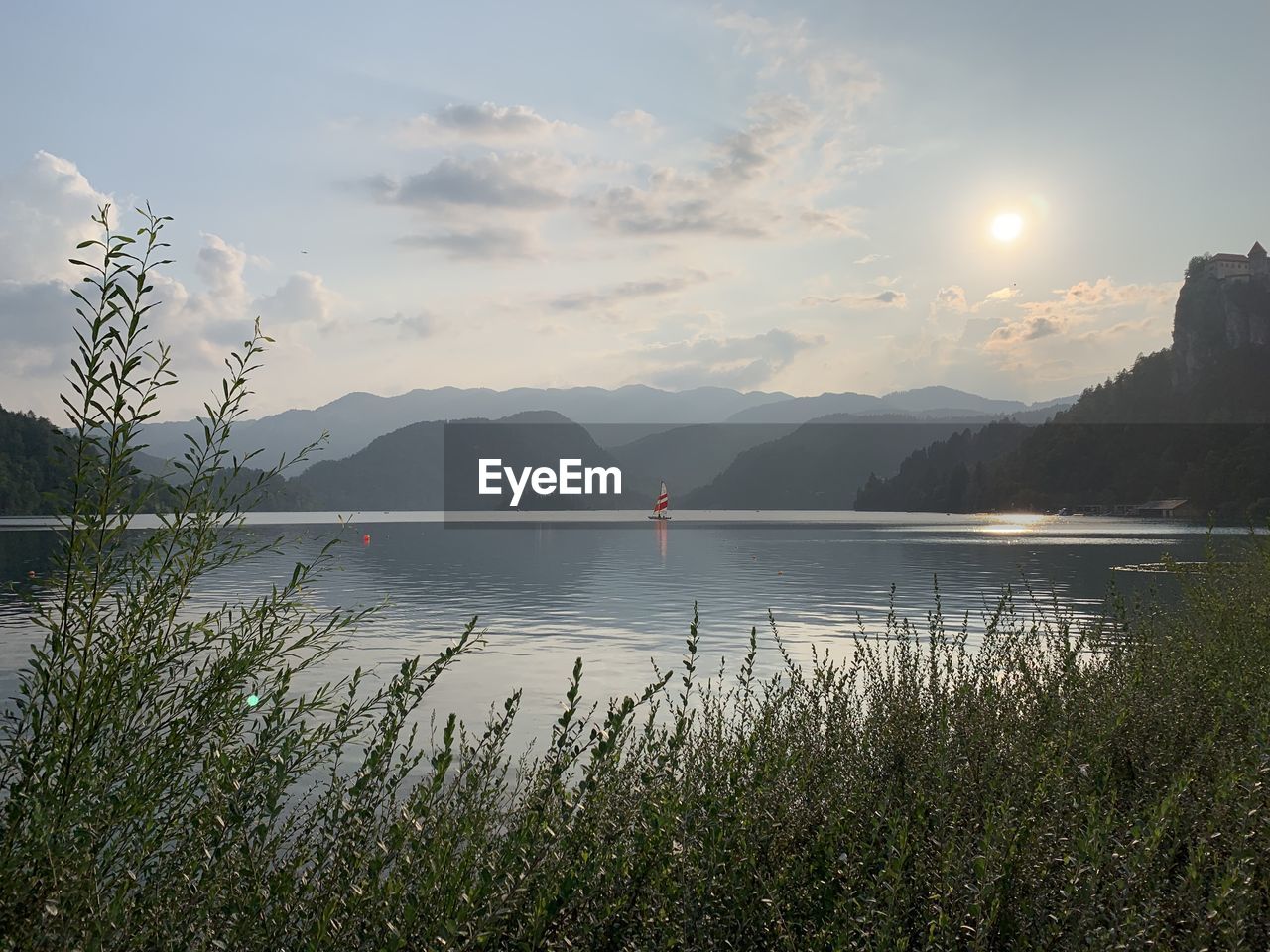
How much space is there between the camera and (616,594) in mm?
45312

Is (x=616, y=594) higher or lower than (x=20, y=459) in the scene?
lower

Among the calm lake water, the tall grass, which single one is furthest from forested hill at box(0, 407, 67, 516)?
the tall grass

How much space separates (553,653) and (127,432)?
74.0 ft

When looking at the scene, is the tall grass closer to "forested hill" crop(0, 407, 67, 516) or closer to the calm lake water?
the calm lake water

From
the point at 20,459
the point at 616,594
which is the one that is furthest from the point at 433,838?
the point at 20,459

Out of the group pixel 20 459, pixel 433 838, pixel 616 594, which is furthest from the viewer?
pixel 20 459

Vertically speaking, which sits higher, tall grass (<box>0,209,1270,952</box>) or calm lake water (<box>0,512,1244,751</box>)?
tall grass (<box>0,209,1270,952</box>)

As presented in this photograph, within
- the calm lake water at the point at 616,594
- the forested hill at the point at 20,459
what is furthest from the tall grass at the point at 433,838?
the forested hill at the point at 20,459

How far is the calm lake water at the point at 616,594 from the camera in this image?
2408 centimetres

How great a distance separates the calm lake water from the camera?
24.1 meters

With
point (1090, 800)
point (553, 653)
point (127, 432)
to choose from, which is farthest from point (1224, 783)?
point (553, 653)

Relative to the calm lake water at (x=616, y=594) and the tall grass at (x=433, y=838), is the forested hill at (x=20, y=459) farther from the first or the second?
the tall grass at (x=433, y=838)

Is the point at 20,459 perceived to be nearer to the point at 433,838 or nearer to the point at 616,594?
the point at 616,594

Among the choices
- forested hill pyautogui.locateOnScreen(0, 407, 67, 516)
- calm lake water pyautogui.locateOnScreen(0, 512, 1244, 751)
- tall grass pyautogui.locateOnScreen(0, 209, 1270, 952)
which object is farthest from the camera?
forested hill pyautogui.locateOnScreen(0, 407, 67, 516)
